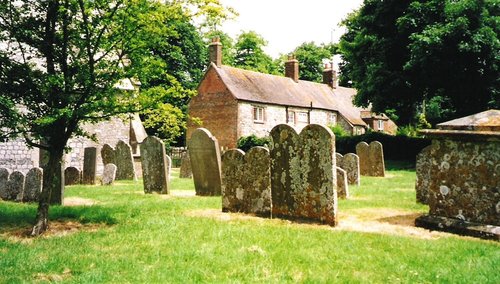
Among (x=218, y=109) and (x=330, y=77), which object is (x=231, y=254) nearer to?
(x=218, y=109)

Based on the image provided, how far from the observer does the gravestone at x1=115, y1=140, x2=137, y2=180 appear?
727 inches

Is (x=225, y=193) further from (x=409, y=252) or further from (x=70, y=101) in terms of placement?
(x=409, y=252)

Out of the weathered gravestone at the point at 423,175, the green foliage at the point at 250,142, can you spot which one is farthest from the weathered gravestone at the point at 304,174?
the green foliage at the point at 250,142

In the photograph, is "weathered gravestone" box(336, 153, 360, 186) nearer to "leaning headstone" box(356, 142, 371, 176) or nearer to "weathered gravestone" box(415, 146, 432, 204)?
"weathered gravestone" box(415, 146, 432, 204)

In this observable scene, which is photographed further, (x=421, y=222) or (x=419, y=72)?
(x=419, y=72)

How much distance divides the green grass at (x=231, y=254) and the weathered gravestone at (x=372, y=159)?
11056mm

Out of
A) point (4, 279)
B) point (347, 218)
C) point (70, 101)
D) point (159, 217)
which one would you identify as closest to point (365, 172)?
point (347, 218)

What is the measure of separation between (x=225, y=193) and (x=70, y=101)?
376 centimetres

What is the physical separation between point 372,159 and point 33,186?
1404 centimetres

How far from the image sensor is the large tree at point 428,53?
22.4 m

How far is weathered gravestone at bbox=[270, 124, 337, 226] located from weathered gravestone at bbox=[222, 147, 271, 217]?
169mm

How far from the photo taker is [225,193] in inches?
370

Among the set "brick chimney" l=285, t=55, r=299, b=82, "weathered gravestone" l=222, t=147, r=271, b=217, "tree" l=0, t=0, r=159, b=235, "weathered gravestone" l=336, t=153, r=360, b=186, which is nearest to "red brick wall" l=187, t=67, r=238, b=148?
"brick chimney" l=285, t=55, r=299, b=82

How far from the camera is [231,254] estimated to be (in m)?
5.49
